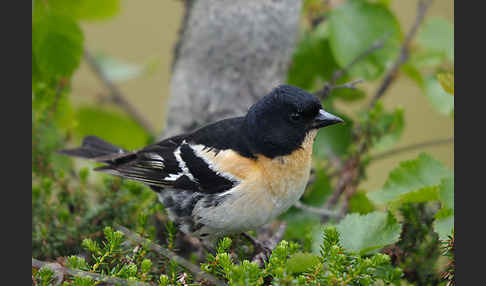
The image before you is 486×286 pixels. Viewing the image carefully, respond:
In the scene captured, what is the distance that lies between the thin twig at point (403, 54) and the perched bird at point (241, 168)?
97cm

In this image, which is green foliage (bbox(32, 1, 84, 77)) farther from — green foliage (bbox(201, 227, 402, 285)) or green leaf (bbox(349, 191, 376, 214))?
green leaf (bbox(349, 191, 376, 214))

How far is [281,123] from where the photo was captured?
7.97ft

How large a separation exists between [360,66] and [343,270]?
1653 millimetres

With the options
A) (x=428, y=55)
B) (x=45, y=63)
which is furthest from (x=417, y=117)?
(x=45, y=63)

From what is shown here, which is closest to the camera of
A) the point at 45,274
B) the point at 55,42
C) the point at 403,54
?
the point at 45,274

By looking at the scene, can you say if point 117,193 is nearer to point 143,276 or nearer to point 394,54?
point 143,276

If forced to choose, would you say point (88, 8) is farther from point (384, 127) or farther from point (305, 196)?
point (384, 127)

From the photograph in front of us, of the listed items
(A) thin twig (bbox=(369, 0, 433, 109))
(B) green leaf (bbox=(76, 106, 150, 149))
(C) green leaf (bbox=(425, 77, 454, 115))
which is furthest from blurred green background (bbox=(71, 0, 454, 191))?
(C) green leaf (bbox=(425, 77, 454, 115))

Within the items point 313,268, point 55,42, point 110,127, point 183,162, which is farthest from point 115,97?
point 313,268

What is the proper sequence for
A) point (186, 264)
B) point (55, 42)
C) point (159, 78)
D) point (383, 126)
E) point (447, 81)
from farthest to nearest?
1. point (159, 78)
2. point (383, 126)
3. point (55, 42)
4. point (447, 81)
5. point (186, 264)

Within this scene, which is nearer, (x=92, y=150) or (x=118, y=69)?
(x=92, y=150)

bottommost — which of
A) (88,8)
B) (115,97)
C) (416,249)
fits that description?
(416,249)

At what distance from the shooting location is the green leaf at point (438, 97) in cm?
283

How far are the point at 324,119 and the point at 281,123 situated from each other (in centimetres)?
20
